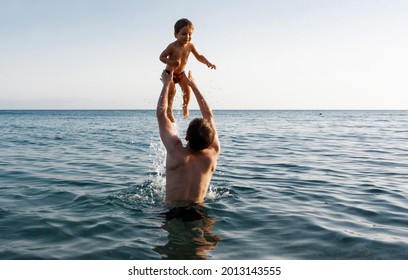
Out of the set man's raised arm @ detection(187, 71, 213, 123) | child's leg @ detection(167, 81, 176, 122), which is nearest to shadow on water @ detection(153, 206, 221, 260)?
man's raised arm @ detection(187, 71, 213, 123)

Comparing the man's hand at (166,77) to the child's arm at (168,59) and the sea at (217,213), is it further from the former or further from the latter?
the sea at (217,213)

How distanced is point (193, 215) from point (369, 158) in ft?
36.6

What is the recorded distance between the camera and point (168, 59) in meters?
6.60

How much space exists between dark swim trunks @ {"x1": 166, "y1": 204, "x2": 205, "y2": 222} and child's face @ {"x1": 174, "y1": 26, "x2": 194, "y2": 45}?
2723 millimetres

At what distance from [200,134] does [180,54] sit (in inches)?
68.6

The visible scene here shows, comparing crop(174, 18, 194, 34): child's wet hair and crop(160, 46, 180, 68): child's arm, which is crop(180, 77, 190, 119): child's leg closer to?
crop(160, 46, 180, 68): child's arm

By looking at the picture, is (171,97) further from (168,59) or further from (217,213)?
(217,213)

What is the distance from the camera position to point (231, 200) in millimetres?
8430

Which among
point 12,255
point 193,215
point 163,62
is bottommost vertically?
point 12,255

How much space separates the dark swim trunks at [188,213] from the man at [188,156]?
0.11 metres

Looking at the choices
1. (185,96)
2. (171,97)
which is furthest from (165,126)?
(185,96)

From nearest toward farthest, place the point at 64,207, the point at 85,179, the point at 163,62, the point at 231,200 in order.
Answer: the point at 163,62 → the point at 64,207 → the point at 231,200 → the point at 85,179

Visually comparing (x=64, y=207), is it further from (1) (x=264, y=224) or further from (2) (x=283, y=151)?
(2) (x=283, y=151)
